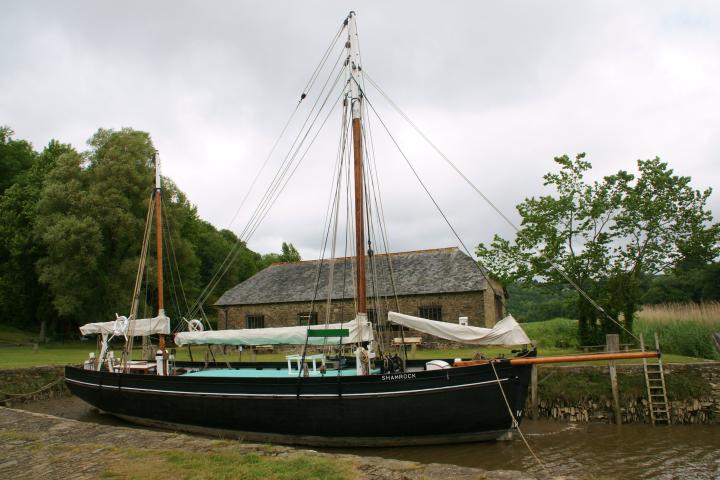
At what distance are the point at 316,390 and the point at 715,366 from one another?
1202cm

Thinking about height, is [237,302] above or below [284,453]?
above

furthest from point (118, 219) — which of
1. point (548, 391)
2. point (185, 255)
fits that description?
point (548, 391)

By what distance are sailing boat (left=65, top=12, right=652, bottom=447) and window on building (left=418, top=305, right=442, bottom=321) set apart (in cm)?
1416

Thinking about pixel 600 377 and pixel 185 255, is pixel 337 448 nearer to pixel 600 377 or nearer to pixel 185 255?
pixel 600 377

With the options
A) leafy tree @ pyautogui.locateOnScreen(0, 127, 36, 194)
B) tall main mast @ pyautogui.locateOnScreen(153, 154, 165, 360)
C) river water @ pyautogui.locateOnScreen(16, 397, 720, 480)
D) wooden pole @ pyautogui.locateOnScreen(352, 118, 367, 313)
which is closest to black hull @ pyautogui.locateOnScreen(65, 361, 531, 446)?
river water @ pyautogui.locateOnScreen(16, 397, 720, 480)

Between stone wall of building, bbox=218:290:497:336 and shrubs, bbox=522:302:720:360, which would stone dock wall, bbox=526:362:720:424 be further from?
stone wall of building, bbox=218:290:497:336

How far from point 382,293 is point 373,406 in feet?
60.0

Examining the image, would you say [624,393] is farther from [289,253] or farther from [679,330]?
[289,253]

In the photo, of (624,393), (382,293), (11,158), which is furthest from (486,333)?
(11,158)

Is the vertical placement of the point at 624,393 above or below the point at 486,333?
below

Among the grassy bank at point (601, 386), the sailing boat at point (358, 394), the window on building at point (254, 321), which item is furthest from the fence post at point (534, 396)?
the window on building at point (254, 321)

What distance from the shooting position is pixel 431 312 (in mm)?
29016

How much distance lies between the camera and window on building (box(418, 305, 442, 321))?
94.5ft

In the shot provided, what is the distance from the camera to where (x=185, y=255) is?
38.8 m
